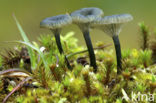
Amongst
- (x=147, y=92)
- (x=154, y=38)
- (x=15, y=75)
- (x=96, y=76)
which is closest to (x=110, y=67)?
(x=96, y=76)

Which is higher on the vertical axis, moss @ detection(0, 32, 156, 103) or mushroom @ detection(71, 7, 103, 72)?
mushroom @ detection(71, 7, 103, 72)

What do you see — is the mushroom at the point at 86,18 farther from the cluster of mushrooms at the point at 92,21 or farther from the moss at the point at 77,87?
the moss at the point at 77,87

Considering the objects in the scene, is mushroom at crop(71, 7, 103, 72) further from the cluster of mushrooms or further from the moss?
the moss

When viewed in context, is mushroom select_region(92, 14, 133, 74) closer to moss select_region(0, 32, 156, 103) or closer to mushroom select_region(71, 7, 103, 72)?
mushroom select_region(71, 7, 103, 72)

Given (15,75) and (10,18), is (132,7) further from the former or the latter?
(15,75)

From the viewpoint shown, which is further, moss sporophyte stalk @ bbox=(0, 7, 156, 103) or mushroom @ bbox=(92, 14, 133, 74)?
mushroom @ bbox=(92, 14, 133, 74)

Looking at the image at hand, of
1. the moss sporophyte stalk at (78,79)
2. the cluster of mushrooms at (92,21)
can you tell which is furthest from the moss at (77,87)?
the cluster of mushrooms at (92,21)

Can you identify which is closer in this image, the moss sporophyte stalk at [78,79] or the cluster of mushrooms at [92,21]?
the moss sporophyte stalk at [78,79]

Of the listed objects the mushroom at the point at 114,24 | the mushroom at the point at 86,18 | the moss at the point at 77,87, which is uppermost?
the mushroom at the point at 86,18

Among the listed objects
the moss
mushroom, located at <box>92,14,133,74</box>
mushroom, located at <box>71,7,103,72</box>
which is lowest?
the moss

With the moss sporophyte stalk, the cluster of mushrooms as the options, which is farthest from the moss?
the cluster of mushrooms

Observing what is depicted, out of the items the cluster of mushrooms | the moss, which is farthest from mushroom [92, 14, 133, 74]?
the moss

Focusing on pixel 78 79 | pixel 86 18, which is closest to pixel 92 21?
pixel 86 18
